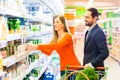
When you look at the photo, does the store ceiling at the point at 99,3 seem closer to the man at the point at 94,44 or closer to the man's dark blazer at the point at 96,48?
the man at the point at 94,44

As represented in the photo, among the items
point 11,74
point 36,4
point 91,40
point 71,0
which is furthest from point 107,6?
point 11,74

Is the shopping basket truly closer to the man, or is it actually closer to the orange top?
the man

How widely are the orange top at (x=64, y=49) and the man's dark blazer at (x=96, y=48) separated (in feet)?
1.12

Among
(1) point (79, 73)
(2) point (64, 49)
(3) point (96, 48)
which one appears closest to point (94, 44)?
(3) point (96, 48)

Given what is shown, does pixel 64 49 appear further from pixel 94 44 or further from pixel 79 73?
pixel 79 73

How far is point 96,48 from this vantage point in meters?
4.27

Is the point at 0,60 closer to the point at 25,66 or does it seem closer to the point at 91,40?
the point at 25,66

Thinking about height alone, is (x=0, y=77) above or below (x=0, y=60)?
below

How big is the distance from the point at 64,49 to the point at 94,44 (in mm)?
572

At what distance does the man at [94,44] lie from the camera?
4004 millimetres

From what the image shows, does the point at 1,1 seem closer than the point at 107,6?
Yes

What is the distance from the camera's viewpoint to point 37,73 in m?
4.98

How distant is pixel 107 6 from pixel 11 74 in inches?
768

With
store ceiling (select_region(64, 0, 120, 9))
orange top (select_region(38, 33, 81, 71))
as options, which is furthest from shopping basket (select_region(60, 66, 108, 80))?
store ceiling (select_region(64, 0, 120, 9))
